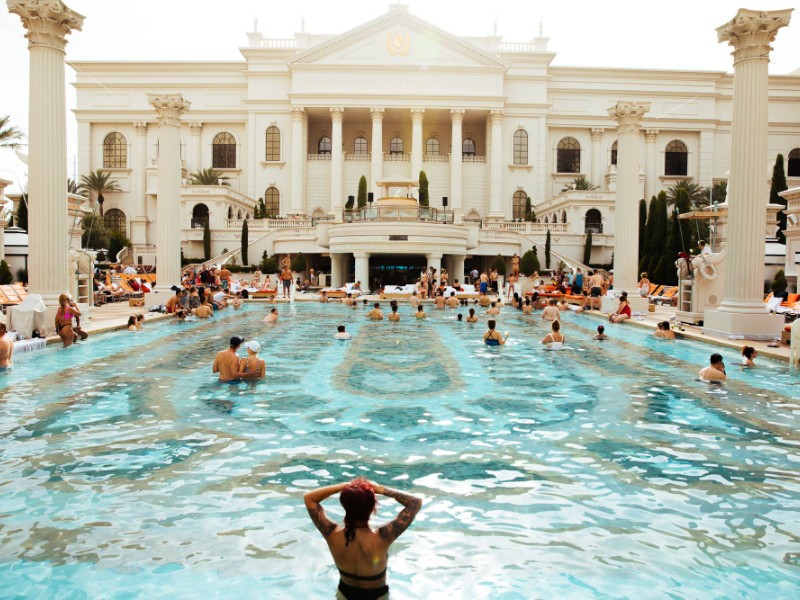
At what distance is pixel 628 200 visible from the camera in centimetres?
2450

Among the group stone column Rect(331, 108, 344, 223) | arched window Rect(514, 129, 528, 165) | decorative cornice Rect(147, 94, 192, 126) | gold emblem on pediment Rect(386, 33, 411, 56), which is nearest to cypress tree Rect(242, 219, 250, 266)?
stone column Rect(331, 108, 344, 223)

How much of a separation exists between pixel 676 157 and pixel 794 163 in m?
12.6

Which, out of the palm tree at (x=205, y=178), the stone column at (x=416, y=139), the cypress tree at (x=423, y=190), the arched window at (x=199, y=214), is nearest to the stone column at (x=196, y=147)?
the palm tree at (x=205, y=178)

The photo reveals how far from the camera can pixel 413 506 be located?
13.1 feet

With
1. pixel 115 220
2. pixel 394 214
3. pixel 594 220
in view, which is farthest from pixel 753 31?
pixel 115 220

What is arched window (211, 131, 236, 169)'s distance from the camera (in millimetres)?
62188

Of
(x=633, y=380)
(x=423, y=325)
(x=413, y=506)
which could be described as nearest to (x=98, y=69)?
(x=423, y=325)

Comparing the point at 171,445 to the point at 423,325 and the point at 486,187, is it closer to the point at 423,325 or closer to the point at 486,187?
the point at 423,325

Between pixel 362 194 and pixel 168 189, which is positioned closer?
pixel 168 189

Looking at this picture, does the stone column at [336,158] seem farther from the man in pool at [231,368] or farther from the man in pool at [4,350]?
the man in pool at [231,368]

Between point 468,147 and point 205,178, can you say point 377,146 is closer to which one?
point 468,147

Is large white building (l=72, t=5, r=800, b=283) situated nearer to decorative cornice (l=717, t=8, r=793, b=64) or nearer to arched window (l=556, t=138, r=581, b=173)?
arched window (l=556, t=138, r=581, b=173)

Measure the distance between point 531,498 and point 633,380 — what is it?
657cm

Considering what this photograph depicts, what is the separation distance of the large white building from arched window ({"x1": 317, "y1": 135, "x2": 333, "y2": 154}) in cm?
22
